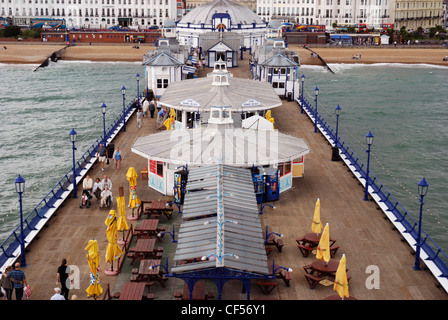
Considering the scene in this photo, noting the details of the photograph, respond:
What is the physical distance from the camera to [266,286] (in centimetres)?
1970

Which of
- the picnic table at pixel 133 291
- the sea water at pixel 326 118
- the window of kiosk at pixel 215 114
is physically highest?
the window of kiosk at pixel 215 114

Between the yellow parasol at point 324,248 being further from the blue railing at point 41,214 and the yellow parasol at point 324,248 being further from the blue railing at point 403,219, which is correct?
the blue railing at point 41,214

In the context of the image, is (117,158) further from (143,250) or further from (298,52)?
(298,52)

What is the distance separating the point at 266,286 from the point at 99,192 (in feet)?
36.4

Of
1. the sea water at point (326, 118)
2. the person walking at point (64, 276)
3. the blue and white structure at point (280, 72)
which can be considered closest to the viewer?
the person walking at point (64, 276)

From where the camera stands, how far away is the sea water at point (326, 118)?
39.4 meters

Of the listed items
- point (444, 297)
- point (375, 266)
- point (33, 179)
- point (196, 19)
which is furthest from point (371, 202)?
point (196, 19)

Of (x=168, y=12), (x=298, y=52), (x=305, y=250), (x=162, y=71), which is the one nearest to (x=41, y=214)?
(x=305, y=250)

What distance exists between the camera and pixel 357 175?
3253 cm

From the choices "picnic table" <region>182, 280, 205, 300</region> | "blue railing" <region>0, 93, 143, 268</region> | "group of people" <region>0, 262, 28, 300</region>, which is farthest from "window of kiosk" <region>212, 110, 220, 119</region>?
"group of people" <region>0, 262, 28, 300</region>

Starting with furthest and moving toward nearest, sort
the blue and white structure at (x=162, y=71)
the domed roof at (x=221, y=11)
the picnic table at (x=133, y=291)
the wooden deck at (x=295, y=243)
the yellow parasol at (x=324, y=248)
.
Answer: the domed roof at (x=221, y=11) < the blue and white structure at (x=162, y=71) < the yellow parasol at (x=324, y=248) < the wooden deck at (x=295, y=243) < the picnic table at (x=133, y=291)

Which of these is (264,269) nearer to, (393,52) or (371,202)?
(371,202)

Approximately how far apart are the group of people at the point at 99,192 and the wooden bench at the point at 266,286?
984cm

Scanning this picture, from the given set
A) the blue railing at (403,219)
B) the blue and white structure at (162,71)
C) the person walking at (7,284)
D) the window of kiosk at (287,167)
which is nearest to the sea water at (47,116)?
the blue and white structure at (162,71)
